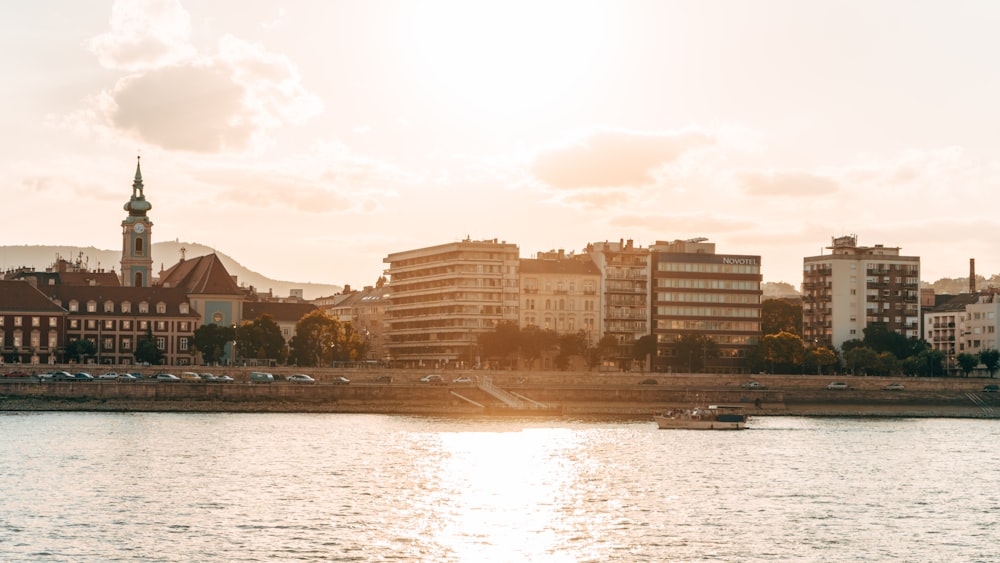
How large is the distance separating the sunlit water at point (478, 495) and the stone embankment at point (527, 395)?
22.1 metres

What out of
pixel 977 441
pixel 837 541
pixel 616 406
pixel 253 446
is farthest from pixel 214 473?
pixel 616 406

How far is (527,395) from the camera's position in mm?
153500

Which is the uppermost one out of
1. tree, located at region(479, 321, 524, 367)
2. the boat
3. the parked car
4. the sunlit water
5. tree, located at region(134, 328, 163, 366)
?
tree, located at region(479, 321, 524, 367)

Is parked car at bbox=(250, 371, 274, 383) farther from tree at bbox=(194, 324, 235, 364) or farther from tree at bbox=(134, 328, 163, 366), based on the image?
tree at bbox=(134, 328, 163, 366)

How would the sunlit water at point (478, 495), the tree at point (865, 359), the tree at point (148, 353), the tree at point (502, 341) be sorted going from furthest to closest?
the tree at point (865, 359)
the tree at point (502, 341)
the tree at point (148, 353)
the sunlit water at point (478, 495)

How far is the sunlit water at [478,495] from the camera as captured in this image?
52.8 m

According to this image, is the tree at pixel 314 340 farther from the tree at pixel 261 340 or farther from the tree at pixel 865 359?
the tree at pixel 865 359

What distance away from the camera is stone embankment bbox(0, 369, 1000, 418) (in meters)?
138

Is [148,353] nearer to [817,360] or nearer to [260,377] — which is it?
[260,377]

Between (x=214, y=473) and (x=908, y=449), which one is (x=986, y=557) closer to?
(x=214, y=473)

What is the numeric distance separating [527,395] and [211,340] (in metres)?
44.8

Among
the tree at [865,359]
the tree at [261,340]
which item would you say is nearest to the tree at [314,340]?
the tree at [261,340]

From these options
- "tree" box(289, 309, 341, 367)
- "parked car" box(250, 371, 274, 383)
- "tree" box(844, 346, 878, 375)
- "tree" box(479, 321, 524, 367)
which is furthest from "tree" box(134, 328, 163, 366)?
"tree" box(844, 346, 878, 375)

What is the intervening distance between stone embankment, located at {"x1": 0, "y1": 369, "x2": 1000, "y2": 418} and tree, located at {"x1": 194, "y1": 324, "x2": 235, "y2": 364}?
1985cm
